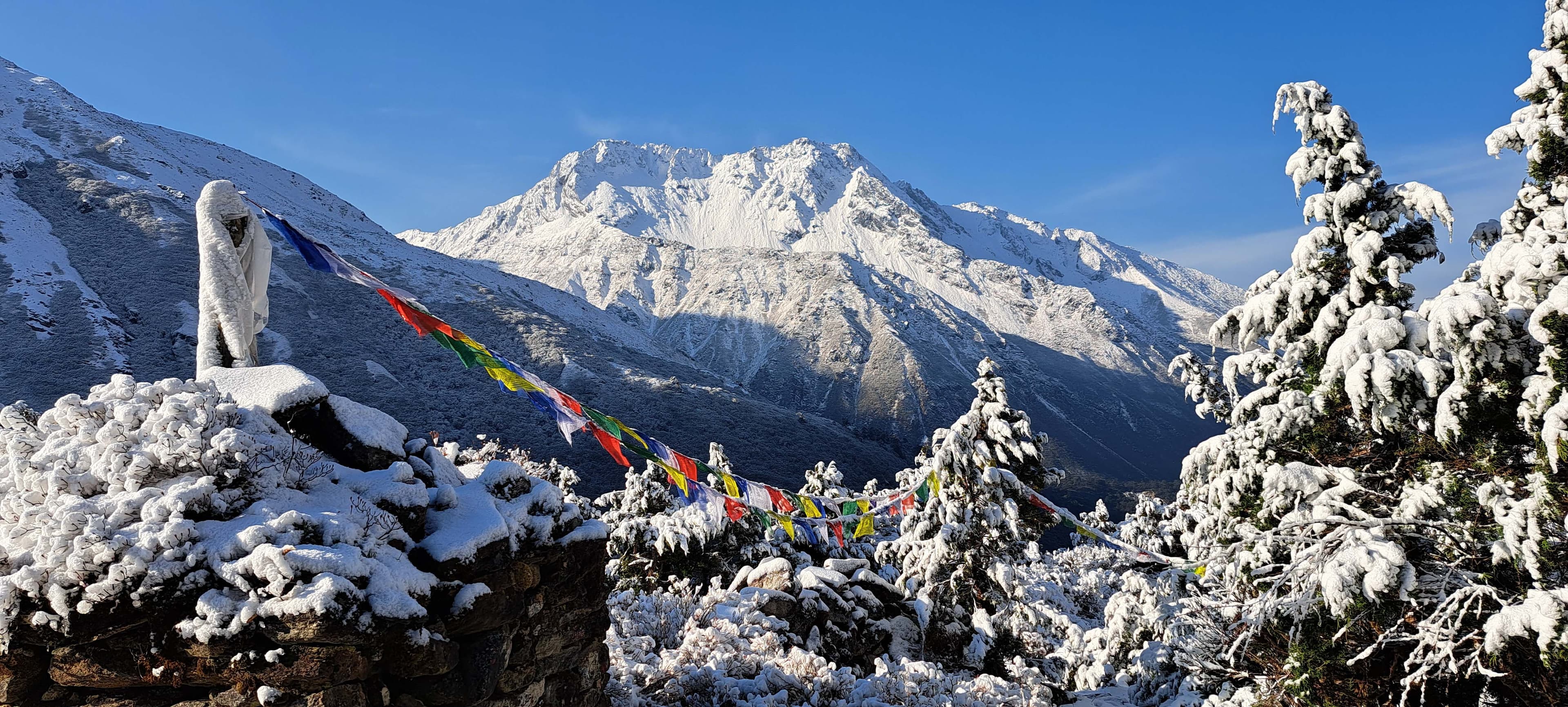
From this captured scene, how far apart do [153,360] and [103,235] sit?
32.1 metres

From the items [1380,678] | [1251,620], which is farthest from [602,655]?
[1380,678]

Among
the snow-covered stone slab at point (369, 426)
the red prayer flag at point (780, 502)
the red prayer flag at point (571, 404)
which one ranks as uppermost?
the red prayer flag at point (571, 404)

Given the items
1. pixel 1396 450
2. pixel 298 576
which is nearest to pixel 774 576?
pixel 1396 450

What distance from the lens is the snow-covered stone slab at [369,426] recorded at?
6102 millimetres

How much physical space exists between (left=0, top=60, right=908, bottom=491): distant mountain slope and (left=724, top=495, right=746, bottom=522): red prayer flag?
50.4 meters

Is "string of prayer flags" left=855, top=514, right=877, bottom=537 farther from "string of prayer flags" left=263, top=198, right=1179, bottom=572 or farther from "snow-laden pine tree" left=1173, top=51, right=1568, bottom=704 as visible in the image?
"snow-laden pine tree" left=1173, top=51, right=1568, bottom=704

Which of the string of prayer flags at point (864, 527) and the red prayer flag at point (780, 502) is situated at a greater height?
the red prayer flag at point (780, 502)

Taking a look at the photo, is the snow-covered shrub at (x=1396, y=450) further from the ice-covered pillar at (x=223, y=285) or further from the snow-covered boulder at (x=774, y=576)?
the ice-covered pillar at (x=223, y=285)

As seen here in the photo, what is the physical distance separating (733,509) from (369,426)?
5.87 meters

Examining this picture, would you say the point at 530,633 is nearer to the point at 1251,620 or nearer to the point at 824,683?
the point at 824,683

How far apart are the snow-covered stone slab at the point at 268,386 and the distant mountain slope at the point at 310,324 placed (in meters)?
54.9

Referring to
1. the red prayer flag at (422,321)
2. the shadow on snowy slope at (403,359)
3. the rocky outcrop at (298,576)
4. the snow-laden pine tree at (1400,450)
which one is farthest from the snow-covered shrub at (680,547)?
the shadow on snowy slope at (403,359)

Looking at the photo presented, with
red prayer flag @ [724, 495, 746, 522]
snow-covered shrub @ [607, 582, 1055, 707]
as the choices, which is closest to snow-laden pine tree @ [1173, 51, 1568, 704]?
snow-covered shrub @ [607, 582, 1055, 707]

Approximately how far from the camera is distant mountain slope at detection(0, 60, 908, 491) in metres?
61.1
